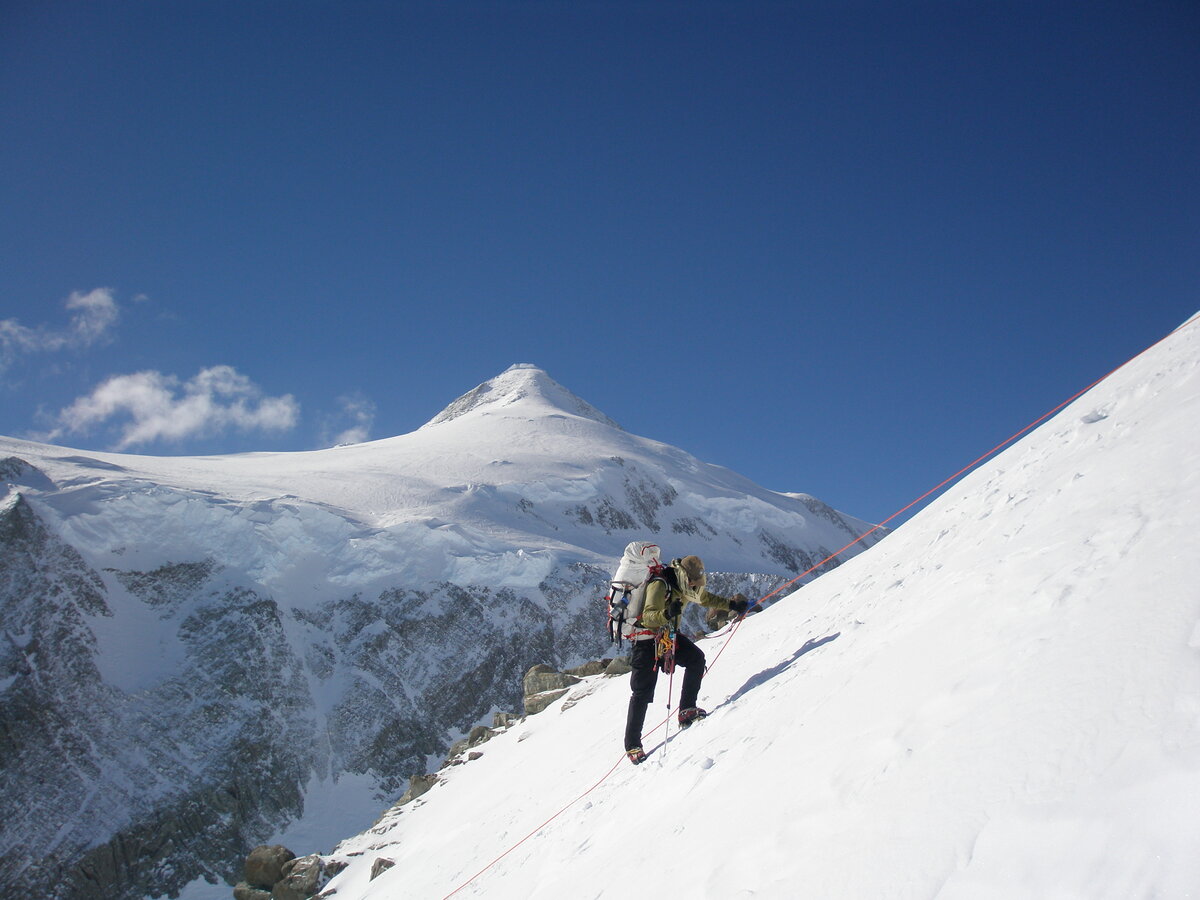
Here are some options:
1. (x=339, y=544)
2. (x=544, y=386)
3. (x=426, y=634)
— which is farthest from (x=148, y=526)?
(x=544, y=386)

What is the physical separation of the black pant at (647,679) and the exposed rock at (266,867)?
13545 millimetres

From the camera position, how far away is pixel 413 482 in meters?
62.2

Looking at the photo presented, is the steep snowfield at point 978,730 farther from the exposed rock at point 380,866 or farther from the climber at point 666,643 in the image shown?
the exposed rock at point 380,866

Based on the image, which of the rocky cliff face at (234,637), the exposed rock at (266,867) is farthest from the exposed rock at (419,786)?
the rocky cliff face at (234,637)

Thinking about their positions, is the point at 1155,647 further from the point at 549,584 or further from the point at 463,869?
the point at 549,584

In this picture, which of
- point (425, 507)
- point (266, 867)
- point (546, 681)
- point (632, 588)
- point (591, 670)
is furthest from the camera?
point (425, 507)

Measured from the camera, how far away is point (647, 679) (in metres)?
8.48

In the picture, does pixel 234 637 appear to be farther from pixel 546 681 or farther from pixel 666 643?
pixel 666 643

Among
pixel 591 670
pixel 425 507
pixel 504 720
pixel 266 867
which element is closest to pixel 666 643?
pixel 266 867

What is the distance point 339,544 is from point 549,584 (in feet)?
51.9

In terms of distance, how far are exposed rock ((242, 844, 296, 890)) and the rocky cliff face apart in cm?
1902

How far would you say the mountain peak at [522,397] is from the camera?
11881cm

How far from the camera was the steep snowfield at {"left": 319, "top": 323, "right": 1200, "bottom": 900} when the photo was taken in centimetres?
268

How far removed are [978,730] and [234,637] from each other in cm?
4516
